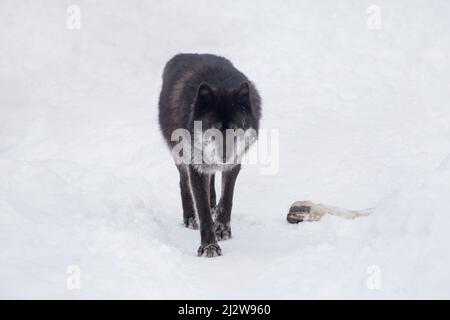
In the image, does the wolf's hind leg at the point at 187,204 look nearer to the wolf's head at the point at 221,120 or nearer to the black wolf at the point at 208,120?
the black wolf at the point at 208,120

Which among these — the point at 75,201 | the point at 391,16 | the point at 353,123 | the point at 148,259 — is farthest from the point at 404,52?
the point at 148,259

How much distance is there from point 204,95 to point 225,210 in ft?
4.24

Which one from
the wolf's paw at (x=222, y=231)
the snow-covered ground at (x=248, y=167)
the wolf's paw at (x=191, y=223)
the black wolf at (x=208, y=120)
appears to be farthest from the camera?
the wolf's paw at (x=191, y=223)

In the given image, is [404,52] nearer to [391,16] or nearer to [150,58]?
[391,16]

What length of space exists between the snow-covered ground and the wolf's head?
944 mm

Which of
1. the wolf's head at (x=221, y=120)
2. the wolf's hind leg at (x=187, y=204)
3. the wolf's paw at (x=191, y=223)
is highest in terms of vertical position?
the wolf's head at (x=221, y=120)

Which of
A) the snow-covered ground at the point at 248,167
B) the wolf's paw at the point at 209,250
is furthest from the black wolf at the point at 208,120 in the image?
the snow-covered ground at the point at 248,167

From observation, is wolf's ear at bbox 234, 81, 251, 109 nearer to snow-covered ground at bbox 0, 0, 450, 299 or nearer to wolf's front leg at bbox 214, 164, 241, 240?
wolf's front leg at bbox 214, 164, 241, 240

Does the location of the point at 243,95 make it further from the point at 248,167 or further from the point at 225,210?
the point at 248,167

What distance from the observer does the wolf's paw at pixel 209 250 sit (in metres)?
5.39

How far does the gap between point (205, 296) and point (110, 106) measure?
27.0 ft

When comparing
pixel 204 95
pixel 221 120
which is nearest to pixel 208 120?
pixel 221 120

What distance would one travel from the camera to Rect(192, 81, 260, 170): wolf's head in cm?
548
